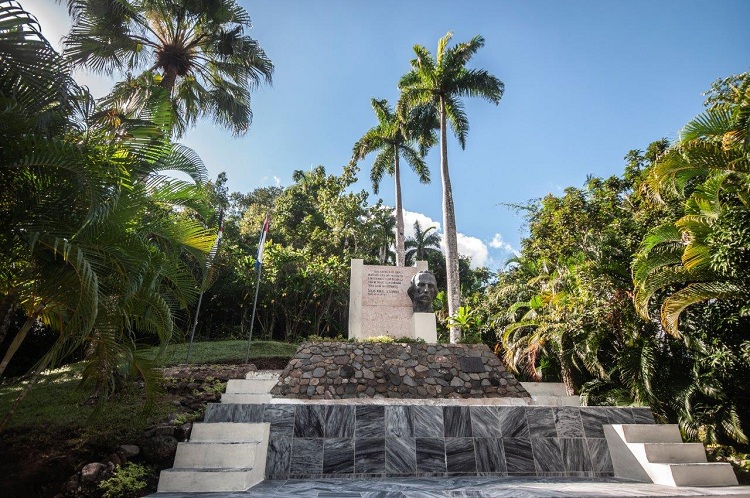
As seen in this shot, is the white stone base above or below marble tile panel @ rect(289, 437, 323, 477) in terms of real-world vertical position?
above

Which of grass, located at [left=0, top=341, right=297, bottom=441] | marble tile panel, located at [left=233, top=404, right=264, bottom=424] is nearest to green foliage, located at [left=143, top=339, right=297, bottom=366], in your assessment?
grass, located at [left=0, top=341, right=297, bottom=441]

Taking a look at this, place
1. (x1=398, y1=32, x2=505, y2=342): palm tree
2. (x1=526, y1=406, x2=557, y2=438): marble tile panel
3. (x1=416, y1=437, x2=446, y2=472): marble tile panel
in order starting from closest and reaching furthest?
(x1=416, y1=437, x2=446, y2=472): marble tile panel
(x1=526, y1=406, x2=557, y2=438): marble tile panel
(x1=398, y1=32, x2=505, y2=342): palm tree

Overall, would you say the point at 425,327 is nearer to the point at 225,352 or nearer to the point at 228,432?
the point at 228,432

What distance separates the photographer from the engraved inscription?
36.4 ft

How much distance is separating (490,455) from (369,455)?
172cm

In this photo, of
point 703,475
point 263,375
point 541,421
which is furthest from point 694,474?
point 263,375

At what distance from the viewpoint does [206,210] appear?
6754 mm

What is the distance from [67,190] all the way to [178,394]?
4706 millimetres

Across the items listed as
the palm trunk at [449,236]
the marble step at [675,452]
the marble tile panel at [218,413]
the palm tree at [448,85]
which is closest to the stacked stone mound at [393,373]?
the marble tile panel at [218,413]

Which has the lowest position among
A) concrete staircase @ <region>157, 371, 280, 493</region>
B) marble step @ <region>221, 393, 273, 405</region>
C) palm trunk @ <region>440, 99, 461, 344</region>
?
concrete staircase @ <region>157, 371, 280, 493</region>

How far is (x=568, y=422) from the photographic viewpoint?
6.04 metres

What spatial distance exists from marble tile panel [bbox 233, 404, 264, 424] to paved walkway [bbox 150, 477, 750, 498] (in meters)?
0.99

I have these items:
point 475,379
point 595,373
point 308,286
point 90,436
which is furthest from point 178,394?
point 308,286

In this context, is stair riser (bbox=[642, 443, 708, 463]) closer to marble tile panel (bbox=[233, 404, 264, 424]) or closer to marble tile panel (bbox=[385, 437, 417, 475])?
marble tile panel (bbox=[385, 437, 417, 475])
